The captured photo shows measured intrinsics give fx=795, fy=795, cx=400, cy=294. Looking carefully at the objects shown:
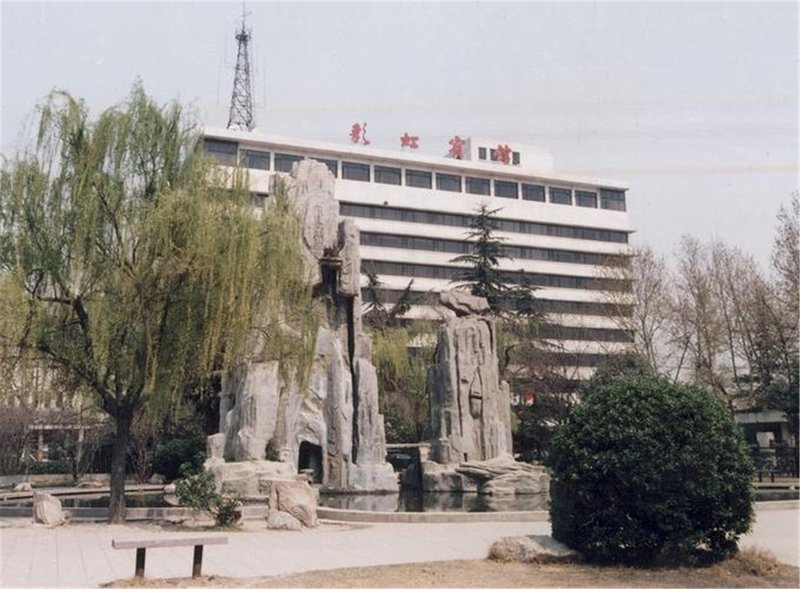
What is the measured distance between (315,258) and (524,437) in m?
13.7

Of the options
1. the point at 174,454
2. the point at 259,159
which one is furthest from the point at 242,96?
Result: the point at 174,454

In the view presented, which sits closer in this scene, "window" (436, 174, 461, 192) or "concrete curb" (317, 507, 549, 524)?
"concrete curb" (317, 507, 549, 524)

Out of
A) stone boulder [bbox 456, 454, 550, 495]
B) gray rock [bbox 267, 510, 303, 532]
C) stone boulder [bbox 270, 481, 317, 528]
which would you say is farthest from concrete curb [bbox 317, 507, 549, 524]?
stone boulder [bbox 456, 454, 550, 495]

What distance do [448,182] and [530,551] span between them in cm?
4414

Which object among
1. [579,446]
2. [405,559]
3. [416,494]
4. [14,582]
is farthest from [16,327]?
[416,494]

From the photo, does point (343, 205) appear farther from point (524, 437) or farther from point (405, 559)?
point (405, 559)

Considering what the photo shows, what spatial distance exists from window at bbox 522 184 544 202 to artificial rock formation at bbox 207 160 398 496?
115 ft

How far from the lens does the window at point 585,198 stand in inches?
2117

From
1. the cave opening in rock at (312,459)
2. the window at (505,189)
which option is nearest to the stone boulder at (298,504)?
the cave opening in rock at (312,459)

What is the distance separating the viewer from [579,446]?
23.6 ft

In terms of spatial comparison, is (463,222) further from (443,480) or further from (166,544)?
(166,544)

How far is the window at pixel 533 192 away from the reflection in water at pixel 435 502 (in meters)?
36.8

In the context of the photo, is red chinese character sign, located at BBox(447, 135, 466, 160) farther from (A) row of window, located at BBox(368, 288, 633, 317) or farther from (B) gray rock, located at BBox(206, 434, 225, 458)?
(B) gray rock, located at BBox(206, 434, 225, 458)

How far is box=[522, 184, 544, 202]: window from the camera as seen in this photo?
2059 inches
